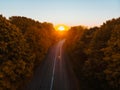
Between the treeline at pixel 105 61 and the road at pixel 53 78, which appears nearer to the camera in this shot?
the treeline at pixel 105 61

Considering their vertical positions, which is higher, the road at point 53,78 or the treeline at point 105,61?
the treeline at point 105,61

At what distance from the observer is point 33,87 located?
39250mm

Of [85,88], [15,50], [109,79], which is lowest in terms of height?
[85,88]

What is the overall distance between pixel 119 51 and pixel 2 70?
43.5 ft

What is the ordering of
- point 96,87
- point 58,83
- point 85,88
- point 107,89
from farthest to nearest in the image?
point 58,83 → point 85,88 → point 96,87 → point 107,89

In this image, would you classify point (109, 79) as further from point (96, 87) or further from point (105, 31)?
point (105, 31)

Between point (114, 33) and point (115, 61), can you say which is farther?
point (114, 33)

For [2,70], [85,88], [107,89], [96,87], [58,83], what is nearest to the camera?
[2,70]

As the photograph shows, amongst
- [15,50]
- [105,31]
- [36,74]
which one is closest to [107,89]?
[105,31]

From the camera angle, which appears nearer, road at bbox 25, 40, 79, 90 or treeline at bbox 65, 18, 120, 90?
treeline at bbox 65, 18, 120, 90

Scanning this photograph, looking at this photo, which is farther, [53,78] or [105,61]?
[53,78]

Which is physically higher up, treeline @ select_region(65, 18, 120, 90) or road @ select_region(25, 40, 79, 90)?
treeline @ select_region(65, 18, 120, 90)

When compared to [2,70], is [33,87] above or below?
below

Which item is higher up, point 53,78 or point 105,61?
point 105,61
